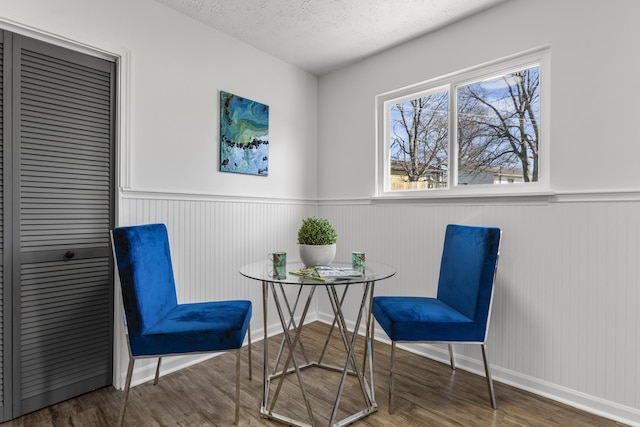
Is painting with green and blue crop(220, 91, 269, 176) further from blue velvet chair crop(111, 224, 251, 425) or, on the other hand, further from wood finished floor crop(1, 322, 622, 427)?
wood finished floor crop(1, 322, 622, 427)

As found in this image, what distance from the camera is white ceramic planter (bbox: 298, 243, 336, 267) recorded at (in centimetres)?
193

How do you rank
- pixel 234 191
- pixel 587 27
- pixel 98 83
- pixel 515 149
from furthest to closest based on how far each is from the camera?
pixel 234 191
pixel 515 149
pixel 98 83
pixel 587 27

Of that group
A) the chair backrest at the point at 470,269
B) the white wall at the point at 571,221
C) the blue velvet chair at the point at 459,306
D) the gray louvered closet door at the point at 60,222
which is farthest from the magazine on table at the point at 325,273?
the gray louvered closet door at the point at 60,222

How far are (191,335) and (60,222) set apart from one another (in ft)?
3.46

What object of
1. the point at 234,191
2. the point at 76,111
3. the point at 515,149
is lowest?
the point at 234,191

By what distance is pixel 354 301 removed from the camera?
3.23 meters

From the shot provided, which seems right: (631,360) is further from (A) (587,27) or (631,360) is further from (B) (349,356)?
(A) (587,27)

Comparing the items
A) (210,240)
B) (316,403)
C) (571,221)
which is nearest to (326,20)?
(210,240)

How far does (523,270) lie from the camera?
2.23 metres

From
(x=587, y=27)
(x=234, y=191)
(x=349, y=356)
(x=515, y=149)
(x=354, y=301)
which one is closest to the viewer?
(x=349, y=356)

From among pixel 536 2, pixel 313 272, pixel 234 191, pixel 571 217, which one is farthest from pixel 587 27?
pixel 234 191

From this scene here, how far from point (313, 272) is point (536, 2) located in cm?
217

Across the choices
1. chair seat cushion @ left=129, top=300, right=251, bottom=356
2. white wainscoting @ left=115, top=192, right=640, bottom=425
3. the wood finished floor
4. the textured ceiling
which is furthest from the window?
chair seat cushion @ left=129, top=300, right=251, bottom=356

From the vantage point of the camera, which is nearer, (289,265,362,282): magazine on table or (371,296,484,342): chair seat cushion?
(289,265,362,282): magazine on table
